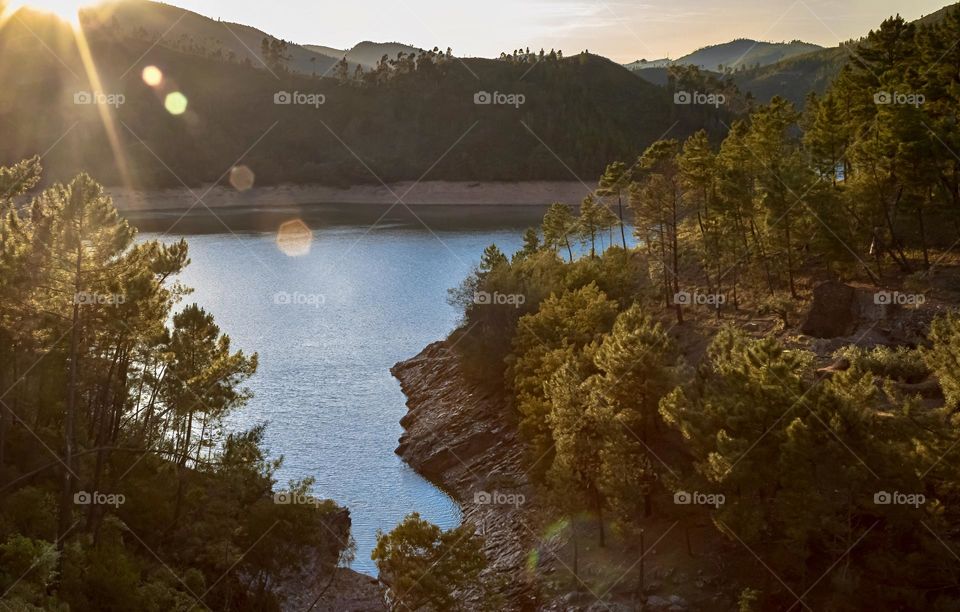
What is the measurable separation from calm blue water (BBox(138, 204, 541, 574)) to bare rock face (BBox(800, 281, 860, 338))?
912 inches

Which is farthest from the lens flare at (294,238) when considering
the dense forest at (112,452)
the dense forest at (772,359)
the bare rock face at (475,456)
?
the dense forest at (112,452)

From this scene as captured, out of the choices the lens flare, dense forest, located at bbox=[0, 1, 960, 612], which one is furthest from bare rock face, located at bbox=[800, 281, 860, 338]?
the lens flare

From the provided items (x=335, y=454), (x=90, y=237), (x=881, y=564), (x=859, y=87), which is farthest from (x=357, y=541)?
(x=859, y=87)

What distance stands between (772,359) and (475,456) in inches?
1036

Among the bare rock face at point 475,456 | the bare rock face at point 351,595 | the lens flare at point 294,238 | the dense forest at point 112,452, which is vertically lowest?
the bare rock face at point 351,595

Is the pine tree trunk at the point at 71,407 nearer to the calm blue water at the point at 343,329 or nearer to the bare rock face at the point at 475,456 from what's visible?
the bare rock face at the point at 475,456

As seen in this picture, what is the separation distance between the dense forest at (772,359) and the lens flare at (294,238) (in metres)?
61.8

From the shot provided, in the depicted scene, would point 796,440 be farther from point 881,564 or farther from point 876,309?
point 876,309

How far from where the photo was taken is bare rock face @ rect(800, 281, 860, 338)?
150 feet

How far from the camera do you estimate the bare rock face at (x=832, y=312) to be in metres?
45.7

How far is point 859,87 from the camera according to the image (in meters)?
56.4

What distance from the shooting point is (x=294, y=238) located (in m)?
141

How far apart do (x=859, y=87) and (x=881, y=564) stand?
1564 inches

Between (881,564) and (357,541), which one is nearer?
(881,564)
